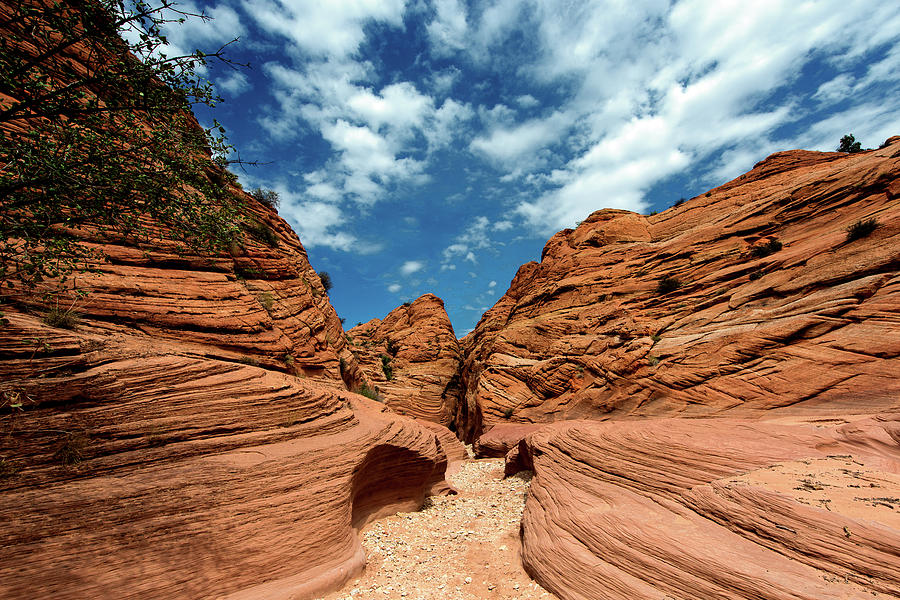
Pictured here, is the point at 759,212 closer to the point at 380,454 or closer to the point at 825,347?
the point at 825,347

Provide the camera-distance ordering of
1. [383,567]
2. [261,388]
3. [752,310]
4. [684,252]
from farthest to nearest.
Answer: [684,252]
[752,310]
[261,388]
[383,567]

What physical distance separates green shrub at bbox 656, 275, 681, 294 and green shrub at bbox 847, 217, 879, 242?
24.0 ft

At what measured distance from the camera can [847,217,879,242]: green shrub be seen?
43.0 ft

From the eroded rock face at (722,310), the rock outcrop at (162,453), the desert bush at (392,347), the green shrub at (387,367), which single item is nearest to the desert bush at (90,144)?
the rock outcrop at (162,453)

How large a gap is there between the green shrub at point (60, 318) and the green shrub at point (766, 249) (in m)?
26.5

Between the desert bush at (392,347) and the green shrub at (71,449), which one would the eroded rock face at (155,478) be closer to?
the green shrub at (71,449)

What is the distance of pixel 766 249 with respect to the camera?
1736 centimetres

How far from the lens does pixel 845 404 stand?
9805mm

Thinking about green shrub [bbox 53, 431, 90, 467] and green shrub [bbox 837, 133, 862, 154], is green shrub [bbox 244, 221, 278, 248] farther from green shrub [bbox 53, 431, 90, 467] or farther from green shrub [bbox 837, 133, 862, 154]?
green shrub [bbox 837, 133, 862, 154]

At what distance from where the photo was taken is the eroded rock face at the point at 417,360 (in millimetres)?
32438

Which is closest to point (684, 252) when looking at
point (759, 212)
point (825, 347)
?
point (759, 212)

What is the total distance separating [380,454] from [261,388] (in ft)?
13.1

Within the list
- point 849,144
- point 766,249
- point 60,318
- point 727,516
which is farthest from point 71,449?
point 849,144

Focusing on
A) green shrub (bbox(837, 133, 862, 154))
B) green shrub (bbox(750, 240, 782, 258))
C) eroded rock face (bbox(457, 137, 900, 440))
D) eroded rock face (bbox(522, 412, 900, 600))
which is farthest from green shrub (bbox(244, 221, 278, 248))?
green shrub (bbox(837, 133, 862, 154))
